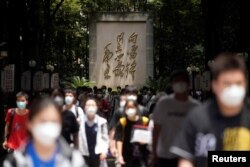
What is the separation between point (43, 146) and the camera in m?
4.58

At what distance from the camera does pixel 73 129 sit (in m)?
9.09

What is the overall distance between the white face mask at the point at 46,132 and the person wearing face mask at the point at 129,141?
4.51 metres

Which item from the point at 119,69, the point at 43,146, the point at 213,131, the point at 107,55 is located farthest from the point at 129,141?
the point at 107,55

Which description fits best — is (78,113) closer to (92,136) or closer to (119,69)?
(92,136)

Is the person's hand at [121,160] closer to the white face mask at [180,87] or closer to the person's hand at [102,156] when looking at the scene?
the person's hand at [102,156]

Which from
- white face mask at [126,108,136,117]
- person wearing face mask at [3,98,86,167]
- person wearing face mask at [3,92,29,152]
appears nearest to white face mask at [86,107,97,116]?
white face mask at [126,108,136,117]

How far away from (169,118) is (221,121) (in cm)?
336

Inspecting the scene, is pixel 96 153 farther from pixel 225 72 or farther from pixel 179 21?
pixel 179 21

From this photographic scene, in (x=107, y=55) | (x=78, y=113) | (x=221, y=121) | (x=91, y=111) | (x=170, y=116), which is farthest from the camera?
(x=107, y=55)

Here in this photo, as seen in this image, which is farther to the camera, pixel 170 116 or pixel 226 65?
pixel 170 116

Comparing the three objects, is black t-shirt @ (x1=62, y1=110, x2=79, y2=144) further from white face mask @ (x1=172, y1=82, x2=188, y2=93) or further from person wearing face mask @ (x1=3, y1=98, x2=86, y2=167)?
person wearing face mask @ (x1=3, y1=98, x2=86, y2=167)

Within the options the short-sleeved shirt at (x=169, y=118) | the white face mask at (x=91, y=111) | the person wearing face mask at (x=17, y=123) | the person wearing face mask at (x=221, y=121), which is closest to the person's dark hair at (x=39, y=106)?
the person wearing face mask at (x=221, y=121)

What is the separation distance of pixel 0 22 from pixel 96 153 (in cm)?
1577

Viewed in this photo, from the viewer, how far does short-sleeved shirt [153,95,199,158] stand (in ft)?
24.9
